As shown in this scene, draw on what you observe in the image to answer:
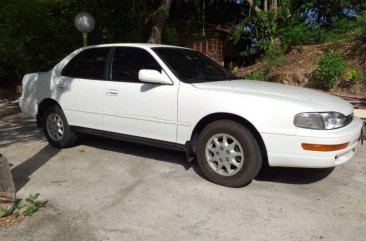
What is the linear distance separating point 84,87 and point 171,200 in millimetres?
2221

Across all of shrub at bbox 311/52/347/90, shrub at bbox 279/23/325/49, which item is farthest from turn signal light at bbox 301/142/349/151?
shrub at bbox 279/23/325/49

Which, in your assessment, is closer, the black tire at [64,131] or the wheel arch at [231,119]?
the wheel arch at [231,119]

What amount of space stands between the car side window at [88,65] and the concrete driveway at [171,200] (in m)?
1.14

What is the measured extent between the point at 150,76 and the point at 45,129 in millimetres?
2417

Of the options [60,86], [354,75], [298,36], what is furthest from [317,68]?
[60,86]

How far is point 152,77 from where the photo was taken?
186 inches

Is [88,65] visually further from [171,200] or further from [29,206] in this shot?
[171,200]

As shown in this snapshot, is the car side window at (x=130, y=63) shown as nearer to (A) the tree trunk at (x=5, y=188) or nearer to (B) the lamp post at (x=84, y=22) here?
(A) the tree trunk at (x=5, y=188)

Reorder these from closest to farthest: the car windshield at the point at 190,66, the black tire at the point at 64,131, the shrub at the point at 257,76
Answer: the car windshield at the point at 190,66
the black tire at the point at 64,131
the shrub at the point at 257,76

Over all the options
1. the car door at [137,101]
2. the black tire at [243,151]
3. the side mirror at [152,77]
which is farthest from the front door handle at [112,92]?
the black tire at [243,151]

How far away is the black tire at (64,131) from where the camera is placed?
5.96 m

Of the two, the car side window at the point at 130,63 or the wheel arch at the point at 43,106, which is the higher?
the car side window at the point at 130,63

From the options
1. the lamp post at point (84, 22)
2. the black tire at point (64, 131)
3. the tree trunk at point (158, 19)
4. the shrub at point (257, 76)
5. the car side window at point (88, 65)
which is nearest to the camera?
the car side window at point (88, 65)

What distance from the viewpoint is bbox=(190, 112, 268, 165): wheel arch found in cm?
430
